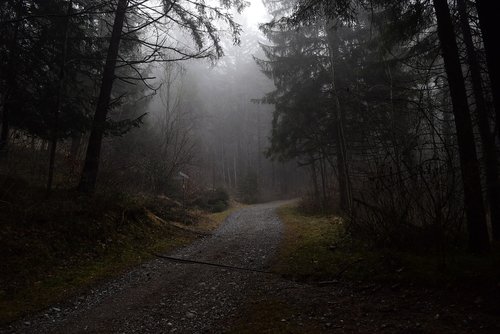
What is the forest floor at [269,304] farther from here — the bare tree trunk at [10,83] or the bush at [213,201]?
the bush at [213,201]

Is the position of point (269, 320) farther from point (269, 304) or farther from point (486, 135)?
point (486, 135)

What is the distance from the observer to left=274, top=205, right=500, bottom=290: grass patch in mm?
4457

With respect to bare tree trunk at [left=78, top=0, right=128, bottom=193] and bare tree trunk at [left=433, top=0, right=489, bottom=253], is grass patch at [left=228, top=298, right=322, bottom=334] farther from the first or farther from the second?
bare tree trunk at [left=78, top=0, right=128, bottom=193]

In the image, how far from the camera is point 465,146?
5129mm

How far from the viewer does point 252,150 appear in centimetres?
4403

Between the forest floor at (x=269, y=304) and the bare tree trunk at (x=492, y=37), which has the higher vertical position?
the bare tree trunk at (x=492, y=37)

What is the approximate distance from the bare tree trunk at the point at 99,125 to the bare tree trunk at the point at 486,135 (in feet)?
27.8

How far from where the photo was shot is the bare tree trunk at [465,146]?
196 inches

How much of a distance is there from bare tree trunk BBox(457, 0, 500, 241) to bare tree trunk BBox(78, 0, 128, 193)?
27.8ft

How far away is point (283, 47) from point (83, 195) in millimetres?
12065

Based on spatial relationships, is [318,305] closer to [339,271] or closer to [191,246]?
[339,271]

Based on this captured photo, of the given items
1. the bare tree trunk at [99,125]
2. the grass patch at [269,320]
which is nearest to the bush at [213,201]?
the bare tree trunk at [99,125]

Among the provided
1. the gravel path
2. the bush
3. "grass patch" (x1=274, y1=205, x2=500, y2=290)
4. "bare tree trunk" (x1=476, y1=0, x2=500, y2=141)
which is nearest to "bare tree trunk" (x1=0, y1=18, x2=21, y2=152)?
the gravel path

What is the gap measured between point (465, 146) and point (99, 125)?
8848 mm
